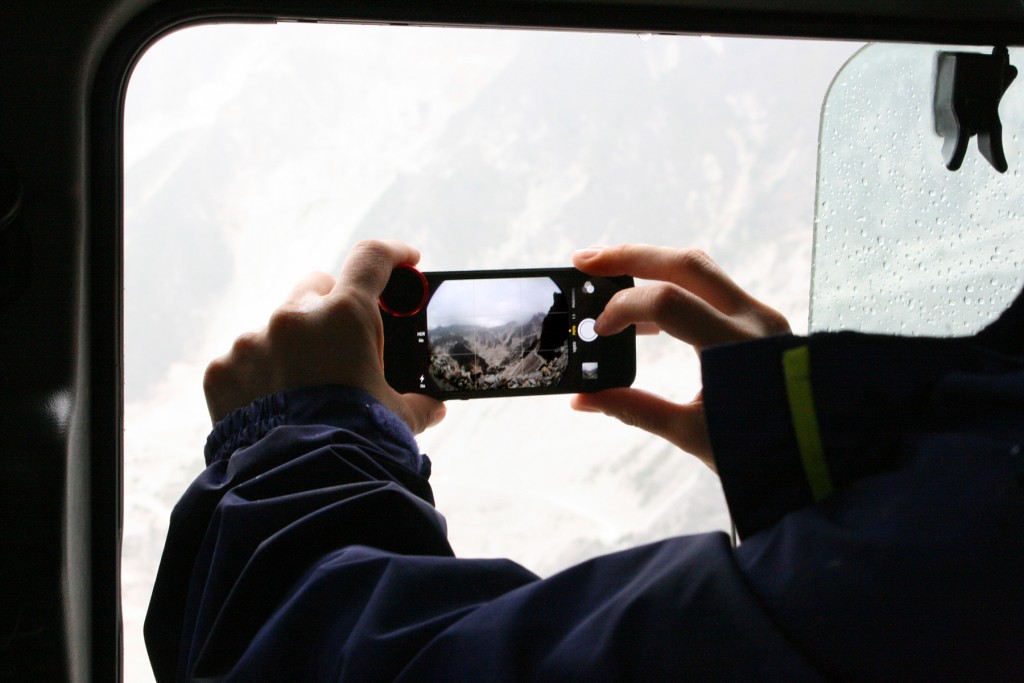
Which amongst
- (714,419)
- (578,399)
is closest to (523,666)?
(714,419)

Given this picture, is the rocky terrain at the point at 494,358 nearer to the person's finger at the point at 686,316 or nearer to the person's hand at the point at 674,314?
the person's hand at the point at 674,314

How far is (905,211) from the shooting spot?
1.12m

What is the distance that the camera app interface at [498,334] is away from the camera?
850 millimetres

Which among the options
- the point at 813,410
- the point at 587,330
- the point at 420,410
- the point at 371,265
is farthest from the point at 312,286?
the point at 813,410

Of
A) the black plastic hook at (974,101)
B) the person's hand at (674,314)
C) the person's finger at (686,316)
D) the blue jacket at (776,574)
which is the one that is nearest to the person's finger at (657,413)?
the person's hand at (674,314)

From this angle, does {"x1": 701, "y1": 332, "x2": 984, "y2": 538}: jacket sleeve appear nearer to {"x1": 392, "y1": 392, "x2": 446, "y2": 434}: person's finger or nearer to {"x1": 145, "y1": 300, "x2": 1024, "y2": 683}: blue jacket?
{"x1": 145, "y1": 300, "x2": 1024, "y2": 683}: blue jacket

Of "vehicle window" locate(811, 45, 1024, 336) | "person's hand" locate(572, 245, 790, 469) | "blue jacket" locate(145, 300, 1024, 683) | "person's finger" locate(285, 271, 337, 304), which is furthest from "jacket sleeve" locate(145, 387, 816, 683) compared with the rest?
"vehicle window" locate(811, 45, 1024, 336)

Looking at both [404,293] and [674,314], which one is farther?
[404,293]

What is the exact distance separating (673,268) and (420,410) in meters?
0.30

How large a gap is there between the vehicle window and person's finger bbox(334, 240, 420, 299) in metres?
0.68

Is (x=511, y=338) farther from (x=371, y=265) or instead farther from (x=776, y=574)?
(x=776, y=574)

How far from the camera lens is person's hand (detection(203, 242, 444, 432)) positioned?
689mm
